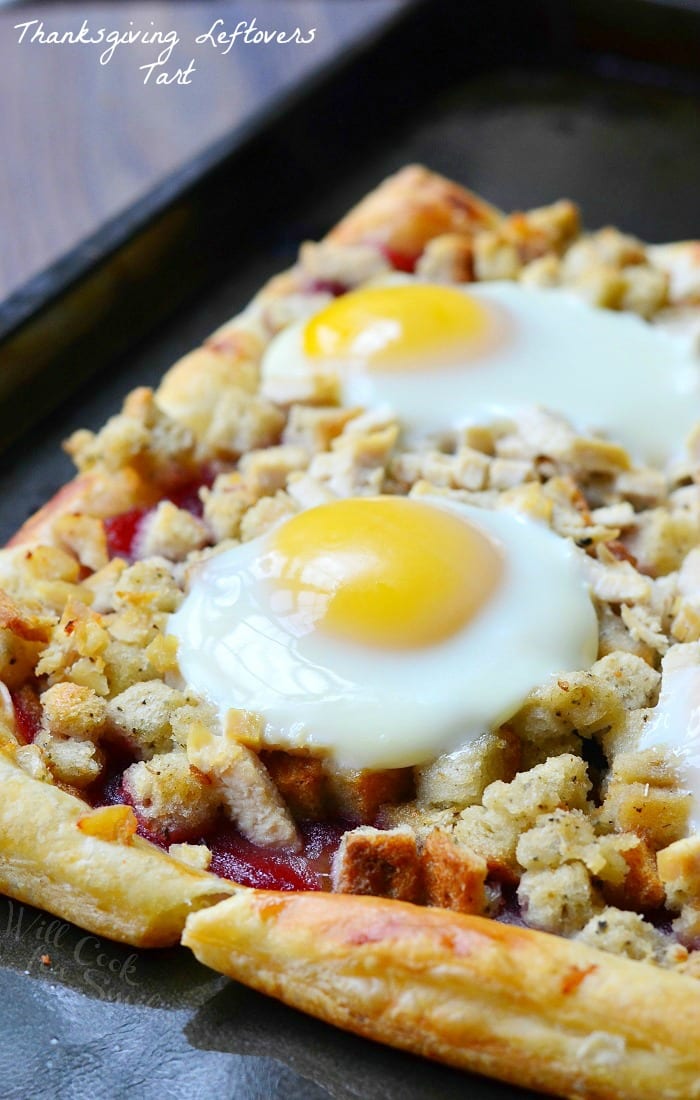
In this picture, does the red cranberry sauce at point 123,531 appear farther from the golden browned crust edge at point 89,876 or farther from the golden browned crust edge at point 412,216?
the golden browned crust edge at point 412,216

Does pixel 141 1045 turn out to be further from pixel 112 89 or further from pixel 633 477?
pixel 112 89

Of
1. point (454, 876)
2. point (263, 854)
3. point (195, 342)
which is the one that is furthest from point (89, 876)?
point (195, 342)

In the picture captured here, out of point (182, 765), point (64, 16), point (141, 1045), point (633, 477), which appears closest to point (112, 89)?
point (64, 16)

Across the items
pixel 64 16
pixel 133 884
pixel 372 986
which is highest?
pixel 64 16

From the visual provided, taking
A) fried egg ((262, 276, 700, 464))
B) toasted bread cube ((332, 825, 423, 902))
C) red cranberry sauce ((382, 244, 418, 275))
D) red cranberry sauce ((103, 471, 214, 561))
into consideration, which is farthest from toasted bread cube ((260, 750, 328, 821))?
red cranberry sauce ((382, 244, 418, 275))

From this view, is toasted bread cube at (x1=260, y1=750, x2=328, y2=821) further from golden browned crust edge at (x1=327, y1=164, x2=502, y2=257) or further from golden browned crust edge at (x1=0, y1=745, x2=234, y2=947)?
golden browned crust edge at (x1=327, y1=164, x2=502, y2=257)
